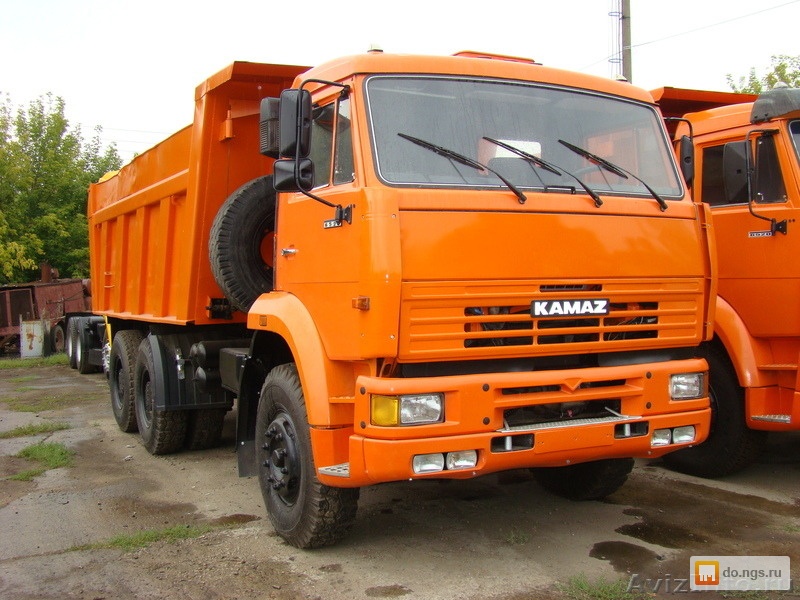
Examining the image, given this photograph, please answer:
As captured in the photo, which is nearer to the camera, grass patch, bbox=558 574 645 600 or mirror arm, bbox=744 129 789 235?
grass patch, bbox=558 574 645 600

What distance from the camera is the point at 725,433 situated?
20.2ft

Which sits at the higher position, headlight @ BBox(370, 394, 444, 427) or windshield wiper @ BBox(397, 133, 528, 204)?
windshield wiper @ BBox(397, 133, 528, 204)

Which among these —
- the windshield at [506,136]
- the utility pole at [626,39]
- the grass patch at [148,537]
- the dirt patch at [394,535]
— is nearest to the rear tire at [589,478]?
the dirt patch at [394,535]

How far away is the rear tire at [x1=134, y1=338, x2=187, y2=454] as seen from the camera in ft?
23.9

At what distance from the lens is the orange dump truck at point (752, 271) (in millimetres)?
5668

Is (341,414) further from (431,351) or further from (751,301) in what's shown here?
(751,301)

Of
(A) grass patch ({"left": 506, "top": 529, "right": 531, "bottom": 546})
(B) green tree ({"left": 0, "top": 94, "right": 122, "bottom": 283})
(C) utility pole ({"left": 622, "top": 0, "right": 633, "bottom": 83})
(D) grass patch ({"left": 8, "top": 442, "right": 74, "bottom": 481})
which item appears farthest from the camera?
(B) green tree ({"left": 0, "top": 94, "right": 122, "bottom": 283})

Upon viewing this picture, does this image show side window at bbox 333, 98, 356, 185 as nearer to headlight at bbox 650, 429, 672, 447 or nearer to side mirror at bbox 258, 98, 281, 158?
side mirror at bbox 258, 98, 281, 158

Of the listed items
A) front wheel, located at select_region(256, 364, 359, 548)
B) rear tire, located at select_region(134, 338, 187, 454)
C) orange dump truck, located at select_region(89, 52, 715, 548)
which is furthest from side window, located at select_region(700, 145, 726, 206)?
rear tire, located at select_region(134, 338, 187, 454)

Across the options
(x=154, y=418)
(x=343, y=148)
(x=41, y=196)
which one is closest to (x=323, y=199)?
(x=343, y=148)

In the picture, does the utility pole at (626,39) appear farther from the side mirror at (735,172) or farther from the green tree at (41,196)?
the green tree at (41,196)

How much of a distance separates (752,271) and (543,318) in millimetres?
2626

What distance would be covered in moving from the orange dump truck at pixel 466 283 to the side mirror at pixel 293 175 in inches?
0.5

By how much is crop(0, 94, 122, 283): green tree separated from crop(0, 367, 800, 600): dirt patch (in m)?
18.7
